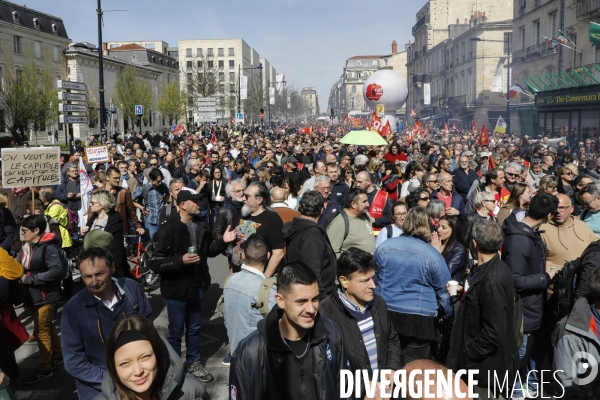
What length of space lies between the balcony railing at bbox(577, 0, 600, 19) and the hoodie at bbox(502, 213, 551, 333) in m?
32.3

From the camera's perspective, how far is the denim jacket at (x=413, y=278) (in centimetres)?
424

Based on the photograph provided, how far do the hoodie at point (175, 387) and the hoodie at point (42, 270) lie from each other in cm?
307

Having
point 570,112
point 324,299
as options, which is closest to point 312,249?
point 324,299

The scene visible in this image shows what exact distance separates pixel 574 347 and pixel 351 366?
128 centimetres

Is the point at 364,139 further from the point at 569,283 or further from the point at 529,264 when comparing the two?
the point at 569,283

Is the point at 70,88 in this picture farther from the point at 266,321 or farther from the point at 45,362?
the point at 266,321

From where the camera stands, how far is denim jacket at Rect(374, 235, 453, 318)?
4238mm

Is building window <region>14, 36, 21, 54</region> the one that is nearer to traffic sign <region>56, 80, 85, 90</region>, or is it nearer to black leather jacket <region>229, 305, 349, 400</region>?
traffic sign <region>56, 80, 85, 90</region>

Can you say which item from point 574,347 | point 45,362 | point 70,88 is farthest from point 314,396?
point 70,88

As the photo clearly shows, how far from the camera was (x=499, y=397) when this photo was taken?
4273mm

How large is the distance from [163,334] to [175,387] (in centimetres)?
413

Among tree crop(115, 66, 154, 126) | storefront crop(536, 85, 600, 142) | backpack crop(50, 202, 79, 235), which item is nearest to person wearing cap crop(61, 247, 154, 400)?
backpack crop(50, 202, 79, 235)

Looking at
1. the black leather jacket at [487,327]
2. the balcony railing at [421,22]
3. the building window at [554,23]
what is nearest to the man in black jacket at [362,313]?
the black leather jacket at [487,327]

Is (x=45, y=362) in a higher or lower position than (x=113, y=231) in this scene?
lower
